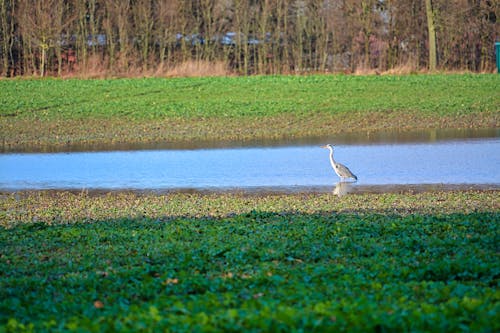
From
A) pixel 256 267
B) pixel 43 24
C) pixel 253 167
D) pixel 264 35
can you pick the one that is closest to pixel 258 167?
pixel 253 167

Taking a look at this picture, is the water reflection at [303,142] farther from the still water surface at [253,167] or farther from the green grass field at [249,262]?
the green grass field at [249,262]

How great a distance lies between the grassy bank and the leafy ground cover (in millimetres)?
14259

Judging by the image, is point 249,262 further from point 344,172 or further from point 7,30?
point 7,30

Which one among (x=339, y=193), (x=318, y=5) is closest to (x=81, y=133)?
(x=339, y=193)

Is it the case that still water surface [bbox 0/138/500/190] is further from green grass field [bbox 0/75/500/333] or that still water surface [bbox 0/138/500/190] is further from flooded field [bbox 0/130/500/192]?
green grass field [bbox 0/75/500/333]

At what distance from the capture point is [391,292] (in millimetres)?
7309

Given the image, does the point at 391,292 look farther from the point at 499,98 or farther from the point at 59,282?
the point at 499,98

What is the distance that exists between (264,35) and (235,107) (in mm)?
19966

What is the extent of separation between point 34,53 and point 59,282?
4411cm

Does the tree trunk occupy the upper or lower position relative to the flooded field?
upper

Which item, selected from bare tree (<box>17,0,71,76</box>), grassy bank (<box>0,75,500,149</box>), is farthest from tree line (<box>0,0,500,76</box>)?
grassy bank (<box>0,75,500,149</box>)

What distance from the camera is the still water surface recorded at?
59.6 feet

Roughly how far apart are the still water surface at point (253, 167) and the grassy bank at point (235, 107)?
11.9 feet

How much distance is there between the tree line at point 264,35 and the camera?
5044 centimetres
